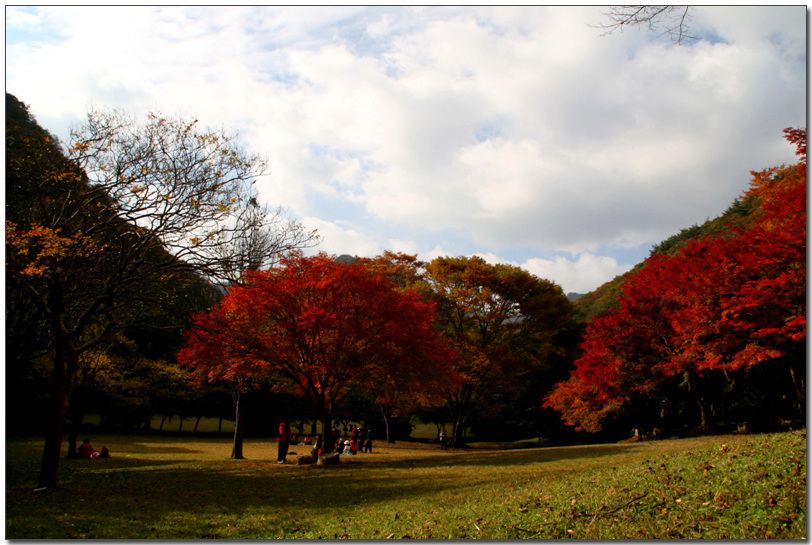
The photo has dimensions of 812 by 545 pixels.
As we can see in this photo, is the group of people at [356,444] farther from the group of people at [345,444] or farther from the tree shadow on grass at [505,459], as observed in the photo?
the tree shadow on grass at [505,459]

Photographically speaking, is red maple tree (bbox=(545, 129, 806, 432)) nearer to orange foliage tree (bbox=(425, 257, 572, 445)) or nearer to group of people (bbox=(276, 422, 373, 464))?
orange foliage tree (bbox=(425, 257, 572, 445))

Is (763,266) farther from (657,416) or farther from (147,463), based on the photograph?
(147,463)

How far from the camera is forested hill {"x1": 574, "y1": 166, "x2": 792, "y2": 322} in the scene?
2368cm

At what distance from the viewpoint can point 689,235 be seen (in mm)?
40031

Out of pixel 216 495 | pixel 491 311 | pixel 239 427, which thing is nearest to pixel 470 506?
pixel 216 495

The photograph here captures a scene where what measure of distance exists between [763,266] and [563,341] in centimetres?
1837

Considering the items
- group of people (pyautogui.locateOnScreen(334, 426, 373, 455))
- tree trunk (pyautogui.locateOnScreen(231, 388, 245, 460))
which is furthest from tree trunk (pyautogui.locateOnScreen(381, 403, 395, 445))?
tree trunk (pyautogui.locateOnScreen(231, 388, 245, 460))

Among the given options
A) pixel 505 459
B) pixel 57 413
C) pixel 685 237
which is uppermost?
pixel 685 237

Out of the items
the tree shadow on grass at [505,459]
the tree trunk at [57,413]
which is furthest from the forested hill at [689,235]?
the tree trunk at [57,413]

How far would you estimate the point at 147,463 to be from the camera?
50.4 ft

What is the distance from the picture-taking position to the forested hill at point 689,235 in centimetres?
2368

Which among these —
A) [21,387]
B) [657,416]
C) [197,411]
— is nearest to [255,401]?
[197,411]

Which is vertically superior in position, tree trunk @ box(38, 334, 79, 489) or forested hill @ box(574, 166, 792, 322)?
forested hill @ box(574, 166, 792, 322)

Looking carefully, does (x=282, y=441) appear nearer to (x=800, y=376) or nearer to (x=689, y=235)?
(x=800, y=376)
